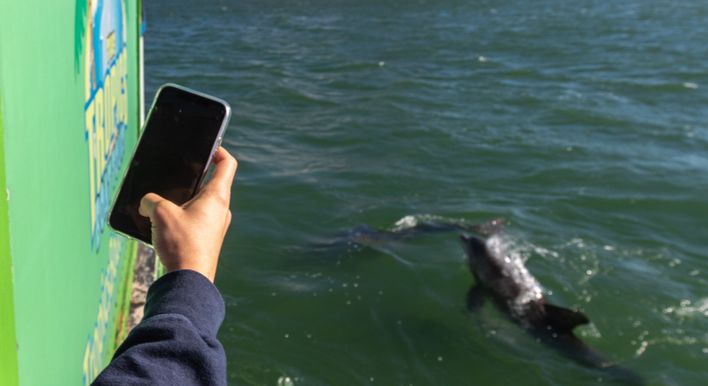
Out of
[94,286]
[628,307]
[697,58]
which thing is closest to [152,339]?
[94,286]

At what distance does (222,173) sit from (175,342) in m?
0.46

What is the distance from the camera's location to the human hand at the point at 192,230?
1.42 metres

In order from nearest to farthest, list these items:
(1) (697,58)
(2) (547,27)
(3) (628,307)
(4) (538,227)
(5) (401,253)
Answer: (3) (628,307) < (5) (401,253) < (4) (538,227) < (1) (697,58) < (2) (547,27)

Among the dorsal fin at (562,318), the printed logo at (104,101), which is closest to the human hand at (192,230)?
the printed logo at (104,101)

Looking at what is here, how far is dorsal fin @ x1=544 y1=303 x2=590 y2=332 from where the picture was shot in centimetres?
501

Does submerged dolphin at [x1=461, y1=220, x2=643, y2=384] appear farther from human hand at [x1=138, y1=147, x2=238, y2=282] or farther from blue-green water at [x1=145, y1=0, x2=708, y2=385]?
human hand at [x1=138, y1=147, x2=238, y2=282]

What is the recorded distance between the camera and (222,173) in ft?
5.32

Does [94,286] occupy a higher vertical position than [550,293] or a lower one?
higher

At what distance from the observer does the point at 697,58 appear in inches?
528

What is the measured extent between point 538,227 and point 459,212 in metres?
0.74

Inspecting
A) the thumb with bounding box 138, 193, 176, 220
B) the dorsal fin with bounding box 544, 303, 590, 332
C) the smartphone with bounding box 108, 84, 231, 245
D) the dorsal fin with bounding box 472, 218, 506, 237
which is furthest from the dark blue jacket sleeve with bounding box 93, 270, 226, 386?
the dorsal fin with bounding box 472, 218, 506, 237

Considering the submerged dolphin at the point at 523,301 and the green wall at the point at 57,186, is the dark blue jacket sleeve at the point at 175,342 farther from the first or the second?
the submerged dolphin at the point at 523,301

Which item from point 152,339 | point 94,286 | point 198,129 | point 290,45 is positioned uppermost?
point 198,129

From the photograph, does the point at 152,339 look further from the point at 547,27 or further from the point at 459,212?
the point at 547,27
